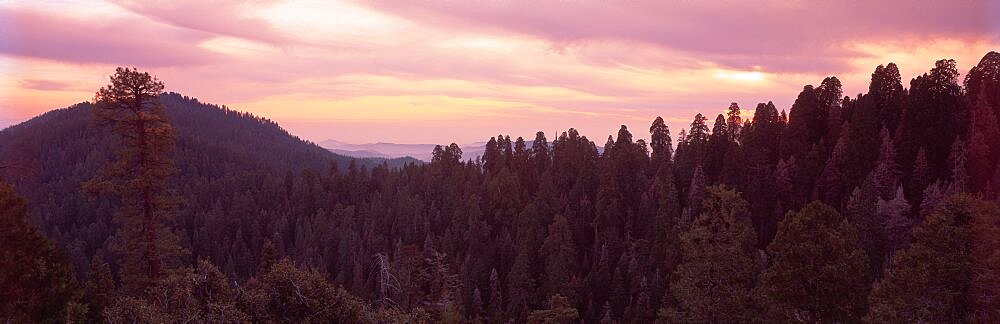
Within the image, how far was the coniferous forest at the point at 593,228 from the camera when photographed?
731 inches

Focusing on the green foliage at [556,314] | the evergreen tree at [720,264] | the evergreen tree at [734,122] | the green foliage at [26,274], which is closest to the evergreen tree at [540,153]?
the evergreen tree at [734,122]

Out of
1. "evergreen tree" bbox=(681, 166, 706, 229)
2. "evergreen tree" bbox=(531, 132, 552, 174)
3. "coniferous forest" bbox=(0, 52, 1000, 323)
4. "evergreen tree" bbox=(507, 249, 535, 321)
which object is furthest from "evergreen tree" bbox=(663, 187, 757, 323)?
"evergreen tree" bbox=(531, 132, 552, 174)

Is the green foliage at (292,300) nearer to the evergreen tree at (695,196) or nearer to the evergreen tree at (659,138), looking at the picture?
the evergreen tree at (695,196)

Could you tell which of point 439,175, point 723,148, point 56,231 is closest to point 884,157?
point 723,148

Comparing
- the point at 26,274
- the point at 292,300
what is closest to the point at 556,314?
the point at 292,300

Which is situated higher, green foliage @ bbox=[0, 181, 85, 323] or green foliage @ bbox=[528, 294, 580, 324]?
green foliage @ bbox=[0, 181, 85, 323]

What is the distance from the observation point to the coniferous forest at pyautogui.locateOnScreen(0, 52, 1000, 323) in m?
18.6

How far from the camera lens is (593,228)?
90.3 meters

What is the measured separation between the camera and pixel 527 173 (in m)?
116

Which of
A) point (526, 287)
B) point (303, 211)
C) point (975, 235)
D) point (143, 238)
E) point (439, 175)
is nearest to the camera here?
point (975, 235)

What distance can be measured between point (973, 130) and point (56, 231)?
22197 centimetres

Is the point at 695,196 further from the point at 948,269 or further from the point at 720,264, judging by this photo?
the point at 948,269

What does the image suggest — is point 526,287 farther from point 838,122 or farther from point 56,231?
point 56,231

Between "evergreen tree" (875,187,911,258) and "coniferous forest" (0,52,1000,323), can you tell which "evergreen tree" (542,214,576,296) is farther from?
"evergreen tree" (875,187,911,258)
